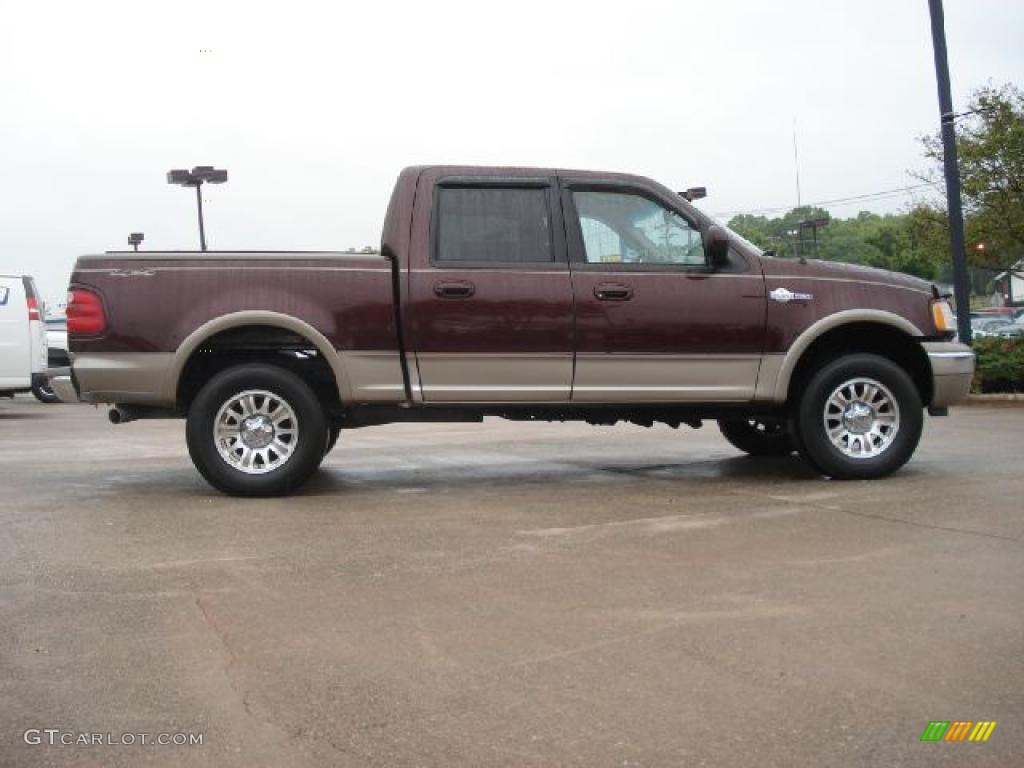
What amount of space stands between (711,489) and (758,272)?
1.52 meters

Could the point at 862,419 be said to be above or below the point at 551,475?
above

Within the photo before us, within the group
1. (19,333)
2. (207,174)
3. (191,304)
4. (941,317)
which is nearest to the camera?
(191,304)

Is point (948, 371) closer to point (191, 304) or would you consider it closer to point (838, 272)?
point (838, 272)

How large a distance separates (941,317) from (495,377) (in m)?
3.20

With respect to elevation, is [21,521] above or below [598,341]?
below

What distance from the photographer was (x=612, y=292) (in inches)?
287

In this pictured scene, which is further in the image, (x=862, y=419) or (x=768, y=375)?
(x=862, y=419)

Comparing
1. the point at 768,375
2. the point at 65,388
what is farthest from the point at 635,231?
the point at 65,388

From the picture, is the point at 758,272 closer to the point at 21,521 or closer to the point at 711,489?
the point at 711,489

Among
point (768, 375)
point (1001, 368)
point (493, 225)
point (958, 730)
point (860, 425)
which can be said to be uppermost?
point (493, 225)

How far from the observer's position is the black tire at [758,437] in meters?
9.23

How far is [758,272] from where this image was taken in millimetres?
7465

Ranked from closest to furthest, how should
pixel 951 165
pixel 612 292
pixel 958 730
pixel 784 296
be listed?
pixel 958 730 < pixel 612 292 < pixel 784 296 < pixel 951 165

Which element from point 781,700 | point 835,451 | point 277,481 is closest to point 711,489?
point 835,451
